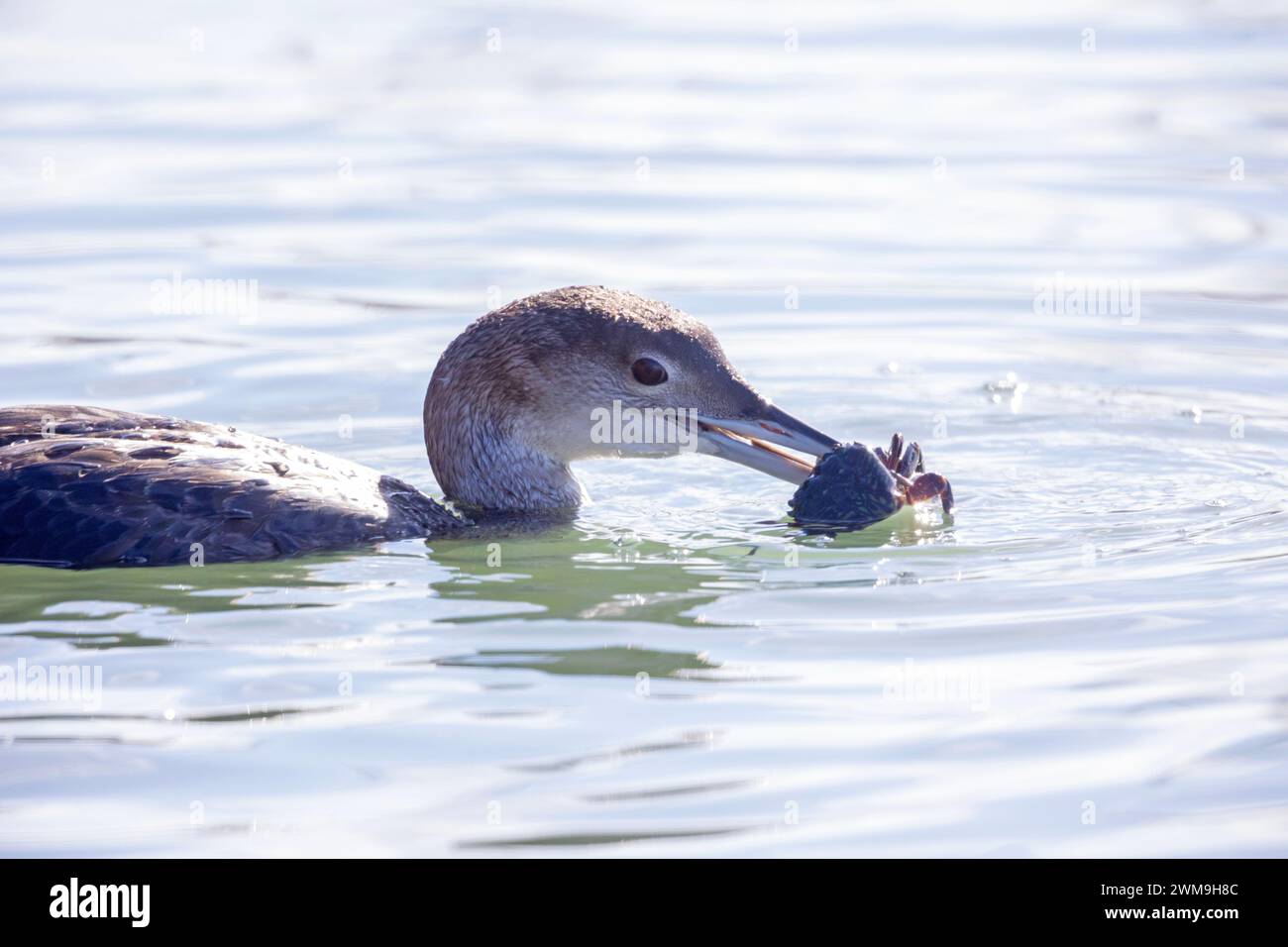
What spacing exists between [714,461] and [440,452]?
1.53m

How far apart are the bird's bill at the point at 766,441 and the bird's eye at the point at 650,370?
246mm

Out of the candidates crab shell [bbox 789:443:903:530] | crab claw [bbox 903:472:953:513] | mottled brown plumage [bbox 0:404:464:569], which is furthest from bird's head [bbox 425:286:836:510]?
mottled brown plumage [bbox 0:404:464:569]

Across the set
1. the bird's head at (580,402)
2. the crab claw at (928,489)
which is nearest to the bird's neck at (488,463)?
the bird's head at (580,402)

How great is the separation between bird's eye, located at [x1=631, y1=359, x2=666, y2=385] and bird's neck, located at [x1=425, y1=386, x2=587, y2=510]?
70cm

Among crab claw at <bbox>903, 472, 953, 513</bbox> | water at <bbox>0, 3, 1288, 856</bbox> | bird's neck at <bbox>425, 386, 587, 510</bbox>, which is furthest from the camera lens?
bird's neck at <bbox>425, 386, 587, 510</bbox>

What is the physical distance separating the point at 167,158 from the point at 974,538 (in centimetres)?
914

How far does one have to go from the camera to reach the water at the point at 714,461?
5.67 meters

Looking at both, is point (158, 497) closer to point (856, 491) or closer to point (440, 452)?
point (440, 452)

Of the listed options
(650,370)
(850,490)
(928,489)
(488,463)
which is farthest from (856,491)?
(488,463)

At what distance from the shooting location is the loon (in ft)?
24.7

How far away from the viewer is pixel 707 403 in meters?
8.27

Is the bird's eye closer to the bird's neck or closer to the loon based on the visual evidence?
the loon

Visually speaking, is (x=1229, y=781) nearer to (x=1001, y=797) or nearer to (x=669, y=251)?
(x=1001, y=797)

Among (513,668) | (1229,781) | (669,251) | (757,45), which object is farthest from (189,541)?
(757,45)
